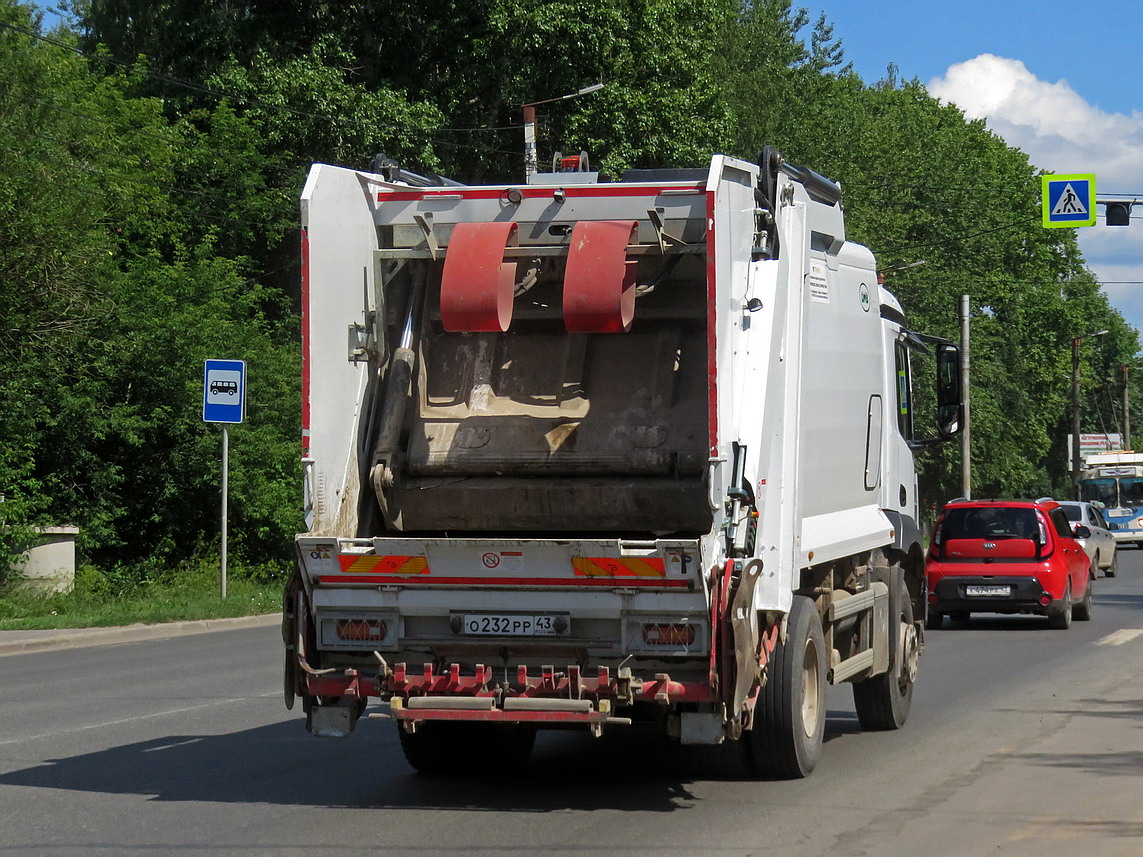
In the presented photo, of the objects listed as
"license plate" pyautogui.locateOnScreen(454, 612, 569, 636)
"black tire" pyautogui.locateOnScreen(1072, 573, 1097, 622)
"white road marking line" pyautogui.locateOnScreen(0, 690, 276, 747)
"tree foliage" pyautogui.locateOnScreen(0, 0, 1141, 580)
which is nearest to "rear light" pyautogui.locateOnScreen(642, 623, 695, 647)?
"license plate" pyautogui.locateOnScreen(454, 612, 569, 636)

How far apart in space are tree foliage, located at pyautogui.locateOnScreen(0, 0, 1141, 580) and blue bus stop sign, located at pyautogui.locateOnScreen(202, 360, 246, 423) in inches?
114

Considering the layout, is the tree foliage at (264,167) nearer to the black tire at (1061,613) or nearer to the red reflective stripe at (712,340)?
the black tire at (1061,613)

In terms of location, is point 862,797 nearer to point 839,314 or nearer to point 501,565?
point 501,565

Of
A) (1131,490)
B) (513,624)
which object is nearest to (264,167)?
(513,624)

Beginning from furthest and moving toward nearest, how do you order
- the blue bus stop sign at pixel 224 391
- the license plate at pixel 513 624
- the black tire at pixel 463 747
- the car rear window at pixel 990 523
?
the blue bus stop sign at pixel 224 391 < the car rear window at pixel 990 523 < the black tire at pixel 463 747 < the license plate at pixel 513 624

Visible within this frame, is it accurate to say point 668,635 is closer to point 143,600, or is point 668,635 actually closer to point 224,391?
point 224,391

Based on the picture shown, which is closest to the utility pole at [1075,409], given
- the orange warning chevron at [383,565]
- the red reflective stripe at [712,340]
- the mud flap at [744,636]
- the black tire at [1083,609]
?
the black tire at [1083,609]

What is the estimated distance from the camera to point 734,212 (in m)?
7.51

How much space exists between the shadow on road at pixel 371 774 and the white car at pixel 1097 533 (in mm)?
21343

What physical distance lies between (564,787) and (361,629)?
1483 millimetres

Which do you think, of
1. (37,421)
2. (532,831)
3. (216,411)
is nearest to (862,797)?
(532,831)

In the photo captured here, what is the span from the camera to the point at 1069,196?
2542 cm

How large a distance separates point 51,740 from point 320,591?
3.19 metres

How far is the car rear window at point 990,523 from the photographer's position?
1958 centimetres
